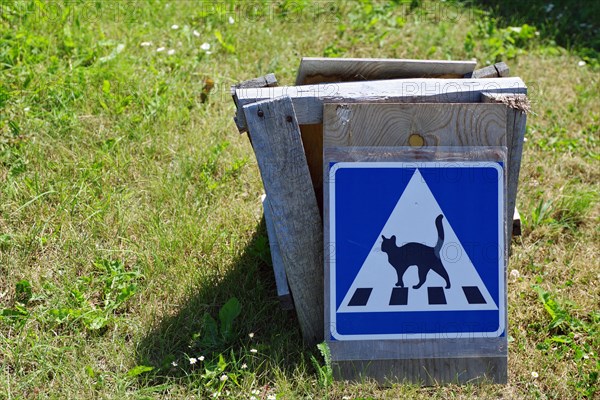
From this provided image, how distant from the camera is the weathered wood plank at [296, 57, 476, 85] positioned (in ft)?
10.9

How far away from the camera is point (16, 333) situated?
332 centimetres

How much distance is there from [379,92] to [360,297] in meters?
0.85

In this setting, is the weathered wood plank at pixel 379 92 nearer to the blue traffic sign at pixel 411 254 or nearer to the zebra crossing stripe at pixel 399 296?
the blue traffic sign at pixel 411 254

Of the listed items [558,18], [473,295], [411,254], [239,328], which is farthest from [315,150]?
[558,18]

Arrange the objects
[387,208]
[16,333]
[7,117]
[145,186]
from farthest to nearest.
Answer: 1. [7,117]
2. [145,186]
3. [16,333]
4. [387,208]

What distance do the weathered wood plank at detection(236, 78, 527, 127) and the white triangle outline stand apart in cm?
34

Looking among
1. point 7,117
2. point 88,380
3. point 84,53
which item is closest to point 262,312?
point 88,380

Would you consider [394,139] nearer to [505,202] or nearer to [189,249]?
[505,202]

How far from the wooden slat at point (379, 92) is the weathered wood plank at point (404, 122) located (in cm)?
6

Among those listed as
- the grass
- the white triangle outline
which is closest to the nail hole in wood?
the white triangle outline

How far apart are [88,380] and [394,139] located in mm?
1595

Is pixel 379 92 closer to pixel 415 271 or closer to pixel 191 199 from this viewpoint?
pixel 415 271

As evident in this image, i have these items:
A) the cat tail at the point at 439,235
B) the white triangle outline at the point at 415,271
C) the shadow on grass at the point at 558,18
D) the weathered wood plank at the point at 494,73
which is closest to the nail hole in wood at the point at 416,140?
the white triangle outline at the point at 415,271

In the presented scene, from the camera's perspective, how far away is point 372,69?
11.1ft
